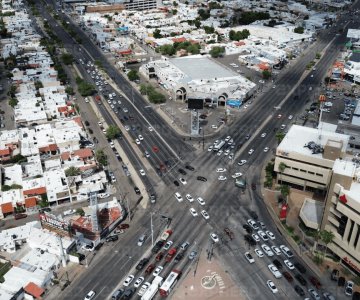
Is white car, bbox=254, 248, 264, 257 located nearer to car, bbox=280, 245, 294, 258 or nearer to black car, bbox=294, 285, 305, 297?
car, bbox=280, 245, 294, 258

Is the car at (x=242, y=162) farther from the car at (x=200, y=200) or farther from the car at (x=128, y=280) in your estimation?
the car at (x=128, y=280)

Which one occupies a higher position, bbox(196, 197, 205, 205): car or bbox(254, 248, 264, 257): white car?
bbox(196, 197, 205, 205): car

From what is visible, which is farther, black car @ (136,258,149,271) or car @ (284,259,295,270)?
black car @ (136,258,149,271)

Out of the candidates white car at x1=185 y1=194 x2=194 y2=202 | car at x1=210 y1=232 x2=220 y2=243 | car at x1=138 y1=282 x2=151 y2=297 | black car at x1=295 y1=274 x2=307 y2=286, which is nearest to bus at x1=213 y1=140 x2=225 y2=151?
white car at x1=185 y1=194 x2=194 y2=202

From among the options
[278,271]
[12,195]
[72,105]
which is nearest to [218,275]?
[278,271]

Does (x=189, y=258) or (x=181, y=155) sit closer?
(x=189, y=258)

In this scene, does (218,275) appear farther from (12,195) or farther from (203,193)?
(12,195)

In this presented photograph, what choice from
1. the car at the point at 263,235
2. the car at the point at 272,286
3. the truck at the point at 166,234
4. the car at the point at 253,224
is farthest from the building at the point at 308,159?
the truck at the point at 166,234
